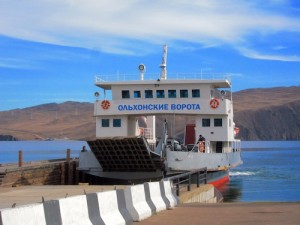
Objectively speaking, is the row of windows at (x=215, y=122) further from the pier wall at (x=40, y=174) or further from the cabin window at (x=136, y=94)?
the pier wall at (x=40, y=174)

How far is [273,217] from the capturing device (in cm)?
1006

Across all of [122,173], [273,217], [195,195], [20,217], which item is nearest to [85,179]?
[122,173]

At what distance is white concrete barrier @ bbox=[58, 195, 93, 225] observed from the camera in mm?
6922

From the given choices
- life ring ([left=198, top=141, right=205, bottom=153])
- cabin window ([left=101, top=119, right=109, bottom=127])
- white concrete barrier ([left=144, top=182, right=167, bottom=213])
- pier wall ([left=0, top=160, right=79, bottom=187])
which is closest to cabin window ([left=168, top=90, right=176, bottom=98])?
life ring ([left=198, top=141, right=205, bottom=153])

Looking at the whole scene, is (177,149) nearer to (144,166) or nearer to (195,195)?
(144,166)

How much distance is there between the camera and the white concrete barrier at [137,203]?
9.59m

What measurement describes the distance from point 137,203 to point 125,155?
16.1 m

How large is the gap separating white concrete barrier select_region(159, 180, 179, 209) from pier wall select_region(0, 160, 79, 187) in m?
12.9

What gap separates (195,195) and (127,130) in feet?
45.1

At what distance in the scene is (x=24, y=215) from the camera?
19.3ft

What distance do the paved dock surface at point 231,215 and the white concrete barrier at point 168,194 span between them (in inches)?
7.8

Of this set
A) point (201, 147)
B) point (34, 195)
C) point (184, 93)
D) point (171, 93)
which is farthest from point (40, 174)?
point (34, 195)

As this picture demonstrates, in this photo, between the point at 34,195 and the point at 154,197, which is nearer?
the point at 154,197

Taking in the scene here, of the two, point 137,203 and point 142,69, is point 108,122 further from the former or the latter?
point 137,203
